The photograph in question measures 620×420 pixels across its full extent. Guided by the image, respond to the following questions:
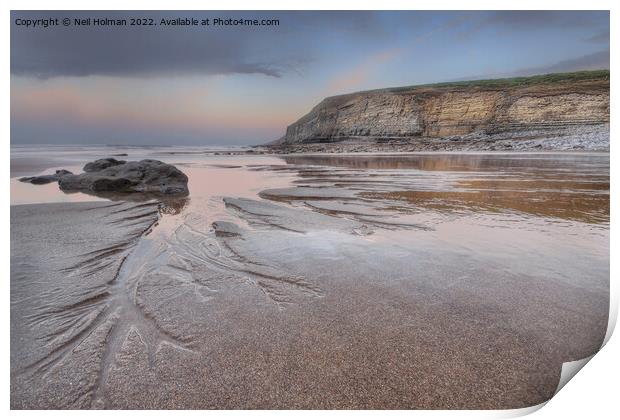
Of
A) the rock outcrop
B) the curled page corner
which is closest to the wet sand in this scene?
the curled page corner

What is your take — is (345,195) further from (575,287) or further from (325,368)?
(325,368)

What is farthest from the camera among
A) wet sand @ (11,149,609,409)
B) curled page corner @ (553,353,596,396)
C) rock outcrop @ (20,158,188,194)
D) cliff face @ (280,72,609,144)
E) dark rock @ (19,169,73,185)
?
cliff face @ (280,72,609,144)

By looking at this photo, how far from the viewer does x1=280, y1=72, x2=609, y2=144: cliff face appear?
22031mm

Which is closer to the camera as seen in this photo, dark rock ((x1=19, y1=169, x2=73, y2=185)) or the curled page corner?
the curled page corner

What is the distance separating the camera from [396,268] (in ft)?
8.89

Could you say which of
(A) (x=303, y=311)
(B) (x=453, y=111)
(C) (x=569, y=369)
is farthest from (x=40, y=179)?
(B) (x=453, y=111)

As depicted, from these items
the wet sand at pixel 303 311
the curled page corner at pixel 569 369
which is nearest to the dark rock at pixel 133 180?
the wet sand at pixel 303 311

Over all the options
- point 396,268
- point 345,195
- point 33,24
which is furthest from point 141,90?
point 396,268

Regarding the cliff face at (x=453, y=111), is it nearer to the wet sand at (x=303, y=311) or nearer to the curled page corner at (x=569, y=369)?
the wet sand at (x=303, y=311)

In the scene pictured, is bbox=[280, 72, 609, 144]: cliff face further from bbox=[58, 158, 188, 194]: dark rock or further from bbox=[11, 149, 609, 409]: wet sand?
bbox=[11, 149, 609, 409]: wet sand

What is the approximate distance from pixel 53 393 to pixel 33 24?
298 cm

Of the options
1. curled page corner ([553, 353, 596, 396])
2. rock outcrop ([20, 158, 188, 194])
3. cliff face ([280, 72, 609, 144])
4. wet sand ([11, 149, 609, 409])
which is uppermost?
cliff face ([280, 72, 609, 144])

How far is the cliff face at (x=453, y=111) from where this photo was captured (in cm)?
2203

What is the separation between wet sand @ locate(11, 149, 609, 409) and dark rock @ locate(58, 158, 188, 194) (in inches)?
109
